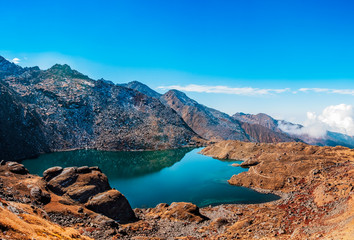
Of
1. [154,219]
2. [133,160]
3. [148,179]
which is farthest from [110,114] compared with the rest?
[154,219]

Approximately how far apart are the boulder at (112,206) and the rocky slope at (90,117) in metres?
112

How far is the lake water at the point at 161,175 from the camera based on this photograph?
6094cm

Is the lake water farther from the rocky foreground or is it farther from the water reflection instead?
the rocky foreground

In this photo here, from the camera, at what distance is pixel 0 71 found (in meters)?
195

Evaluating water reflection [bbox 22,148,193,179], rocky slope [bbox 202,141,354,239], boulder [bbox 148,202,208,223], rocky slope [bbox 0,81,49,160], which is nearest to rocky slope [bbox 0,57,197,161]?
rocky slope [bbox 0,81,49,160]

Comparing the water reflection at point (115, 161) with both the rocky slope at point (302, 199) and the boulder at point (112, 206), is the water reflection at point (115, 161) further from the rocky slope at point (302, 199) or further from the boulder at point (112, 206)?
the boulder at point (112, 206)

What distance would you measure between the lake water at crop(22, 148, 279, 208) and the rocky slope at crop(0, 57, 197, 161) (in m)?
15.3

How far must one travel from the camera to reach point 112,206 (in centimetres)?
3850

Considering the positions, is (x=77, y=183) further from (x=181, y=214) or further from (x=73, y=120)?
(x=73, y=120)

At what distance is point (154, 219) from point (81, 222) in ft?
47.4

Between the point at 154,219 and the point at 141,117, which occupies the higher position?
the point at 141,117

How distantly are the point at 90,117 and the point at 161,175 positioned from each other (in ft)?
343

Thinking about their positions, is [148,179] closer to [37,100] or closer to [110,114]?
[110,114]

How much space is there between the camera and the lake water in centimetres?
6094
